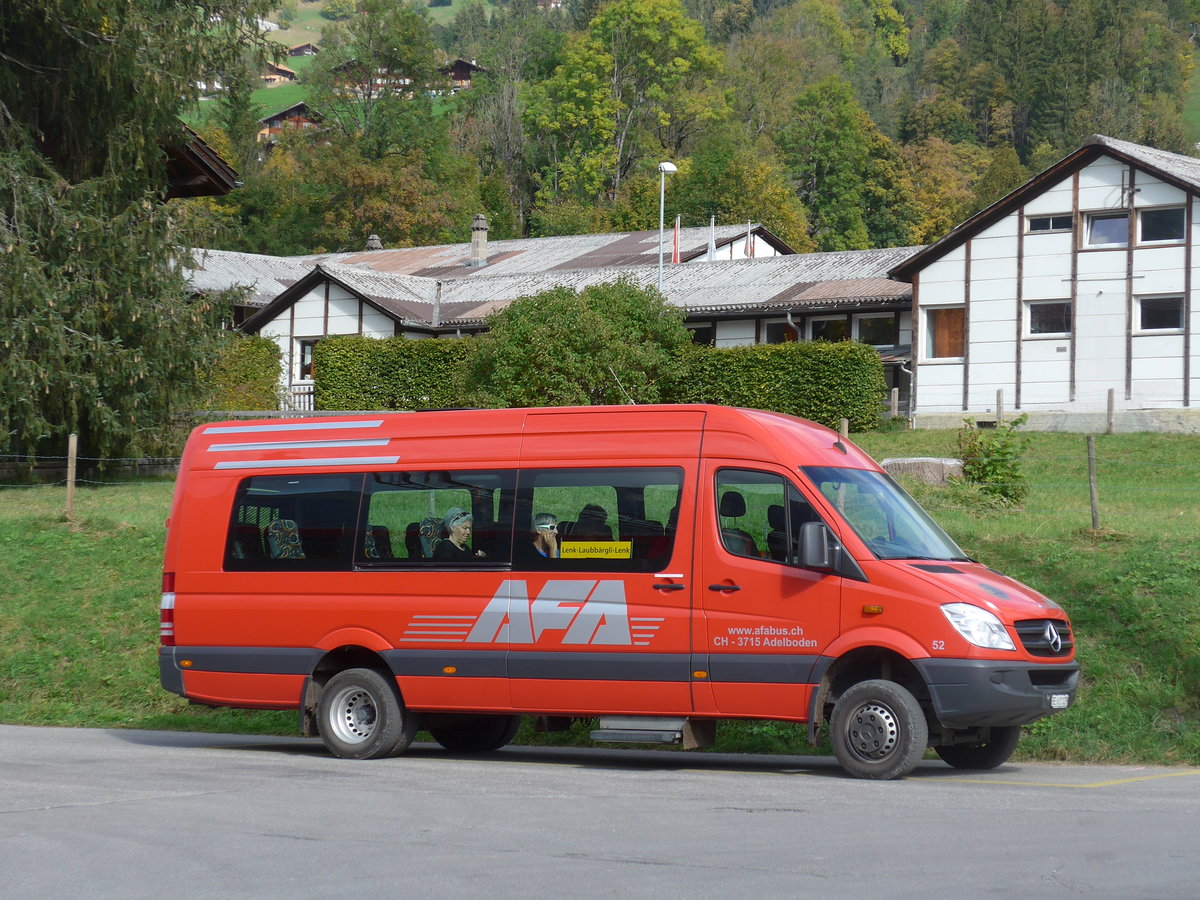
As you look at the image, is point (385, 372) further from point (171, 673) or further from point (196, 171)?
point (171, 673)

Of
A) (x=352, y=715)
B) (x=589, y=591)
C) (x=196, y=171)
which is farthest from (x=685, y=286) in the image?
(x=589, y=591)

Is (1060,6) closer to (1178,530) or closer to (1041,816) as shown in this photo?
(1178,530)

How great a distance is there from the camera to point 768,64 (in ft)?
380

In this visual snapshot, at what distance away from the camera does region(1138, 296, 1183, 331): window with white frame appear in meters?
40.0

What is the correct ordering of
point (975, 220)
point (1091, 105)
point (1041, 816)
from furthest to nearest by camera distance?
1. point (1091, 105)
2. point (975, 220)
3. point (1041, 816)

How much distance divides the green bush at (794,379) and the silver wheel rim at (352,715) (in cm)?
2682

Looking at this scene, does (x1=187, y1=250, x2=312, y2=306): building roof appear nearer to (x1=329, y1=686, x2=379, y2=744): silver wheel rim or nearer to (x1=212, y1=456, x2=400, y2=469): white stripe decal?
(x1=212, y1=456, x2=400, y2=469): white stripe decal

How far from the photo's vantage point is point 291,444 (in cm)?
1334

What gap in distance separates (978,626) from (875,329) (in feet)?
128

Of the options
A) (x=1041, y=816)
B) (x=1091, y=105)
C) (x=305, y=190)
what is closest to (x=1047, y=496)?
(x=1041, y=816)

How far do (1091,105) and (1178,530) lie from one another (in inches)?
3940

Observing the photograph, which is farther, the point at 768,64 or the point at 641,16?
the point at 768,64

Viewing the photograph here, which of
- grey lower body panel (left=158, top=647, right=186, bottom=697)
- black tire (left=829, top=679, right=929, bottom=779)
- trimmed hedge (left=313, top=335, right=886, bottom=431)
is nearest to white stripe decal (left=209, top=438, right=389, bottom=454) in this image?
grey lower body panel (left=158, top=647, right=186, bottom=697)

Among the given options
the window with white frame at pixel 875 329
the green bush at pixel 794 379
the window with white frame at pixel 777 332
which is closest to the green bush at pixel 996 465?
the green bush at pixel 794 379
